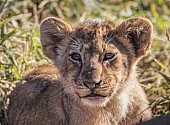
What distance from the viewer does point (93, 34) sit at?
7.82 metres

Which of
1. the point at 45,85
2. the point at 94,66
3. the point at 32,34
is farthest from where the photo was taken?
the point at 32,34

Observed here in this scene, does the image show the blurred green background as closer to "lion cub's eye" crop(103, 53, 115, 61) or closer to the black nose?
"lion cub's eye" crop(103, 53, 115, 61)

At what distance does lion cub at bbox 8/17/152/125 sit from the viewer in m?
7.59

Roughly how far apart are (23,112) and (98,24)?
1.42 meters

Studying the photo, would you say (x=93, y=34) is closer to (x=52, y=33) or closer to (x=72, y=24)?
(x=52, y=33)

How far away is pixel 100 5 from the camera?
11922 millimetres

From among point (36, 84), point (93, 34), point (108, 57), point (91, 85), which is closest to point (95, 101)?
point (91, 85)

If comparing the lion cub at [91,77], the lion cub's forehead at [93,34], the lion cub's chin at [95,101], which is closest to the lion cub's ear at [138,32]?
the lion cub at [91,77]

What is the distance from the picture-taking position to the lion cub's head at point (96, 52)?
24.7ft

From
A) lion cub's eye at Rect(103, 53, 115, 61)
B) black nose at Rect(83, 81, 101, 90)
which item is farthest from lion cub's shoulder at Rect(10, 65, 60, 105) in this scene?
black nose at Rect(83, 81, 101, 90)

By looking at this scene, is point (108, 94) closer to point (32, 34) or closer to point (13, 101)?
point (13, 101)

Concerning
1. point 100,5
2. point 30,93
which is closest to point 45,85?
point 30,93

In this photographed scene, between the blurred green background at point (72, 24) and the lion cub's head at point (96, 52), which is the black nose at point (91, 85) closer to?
the lion cub's head at point (96, 52)

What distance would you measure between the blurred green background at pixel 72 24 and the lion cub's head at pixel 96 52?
674 mm
